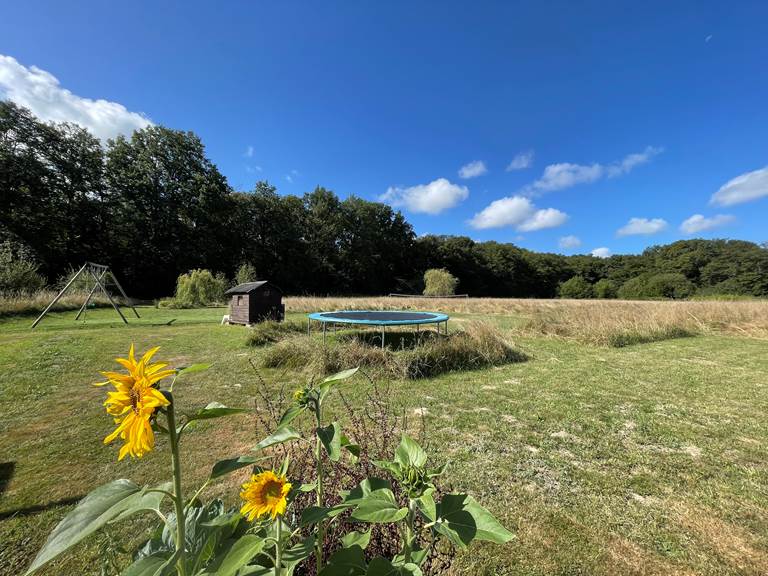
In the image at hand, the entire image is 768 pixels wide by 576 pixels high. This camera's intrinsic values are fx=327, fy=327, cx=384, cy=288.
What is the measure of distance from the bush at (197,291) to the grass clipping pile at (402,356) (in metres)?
15.6

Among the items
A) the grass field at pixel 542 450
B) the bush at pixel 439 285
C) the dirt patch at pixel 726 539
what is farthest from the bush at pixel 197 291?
the dirt patch at pixel 726 539

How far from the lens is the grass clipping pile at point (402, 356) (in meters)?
5.77

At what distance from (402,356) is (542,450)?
9.85 feet

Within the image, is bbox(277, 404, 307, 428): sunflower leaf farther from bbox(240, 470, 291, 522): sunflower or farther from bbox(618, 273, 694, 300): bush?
bbox(618, 273, 694, 300): bush

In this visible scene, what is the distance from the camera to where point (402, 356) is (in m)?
5.96

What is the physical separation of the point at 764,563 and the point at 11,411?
6925 mm

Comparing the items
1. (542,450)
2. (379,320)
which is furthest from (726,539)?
(379,320)

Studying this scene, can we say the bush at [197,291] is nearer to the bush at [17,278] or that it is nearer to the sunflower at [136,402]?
the bush at [17,278]

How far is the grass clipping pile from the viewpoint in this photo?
577cm

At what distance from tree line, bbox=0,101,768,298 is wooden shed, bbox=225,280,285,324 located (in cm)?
1898

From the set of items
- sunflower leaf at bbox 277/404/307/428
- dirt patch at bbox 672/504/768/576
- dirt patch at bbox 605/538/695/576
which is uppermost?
sunflower leaf at bbox 277/404/307/428

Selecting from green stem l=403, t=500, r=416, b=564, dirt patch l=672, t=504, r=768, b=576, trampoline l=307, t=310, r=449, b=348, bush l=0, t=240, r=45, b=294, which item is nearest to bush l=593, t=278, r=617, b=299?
trampoline l=307, t=310, r=449, b=348

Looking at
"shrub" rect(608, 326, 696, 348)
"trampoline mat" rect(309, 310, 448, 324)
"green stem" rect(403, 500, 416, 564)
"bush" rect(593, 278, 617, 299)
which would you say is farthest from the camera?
"bush" rect(593, 278, 617, 299)

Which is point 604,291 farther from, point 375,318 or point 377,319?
point 377,319
